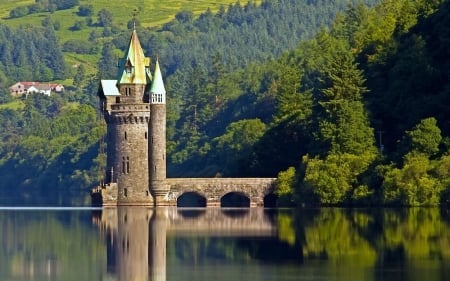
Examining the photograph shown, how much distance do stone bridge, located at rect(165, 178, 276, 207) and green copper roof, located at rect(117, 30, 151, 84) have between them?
25.8 feet

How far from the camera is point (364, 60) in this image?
462ft

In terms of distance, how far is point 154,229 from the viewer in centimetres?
9519

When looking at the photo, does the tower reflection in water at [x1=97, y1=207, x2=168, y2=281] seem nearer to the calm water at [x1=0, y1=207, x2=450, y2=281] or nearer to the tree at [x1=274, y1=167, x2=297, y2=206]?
the calm water at [x1=0, y1=207, x2=450, y2=281]

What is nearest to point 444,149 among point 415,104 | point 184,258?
point 415,104

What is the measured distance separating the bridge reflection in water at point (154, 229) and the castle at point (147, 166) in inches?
96.0

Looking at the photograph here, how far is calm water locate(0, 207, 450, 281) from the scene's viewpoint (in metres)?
67.8

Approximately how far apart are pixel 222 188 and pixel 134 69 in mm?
11030

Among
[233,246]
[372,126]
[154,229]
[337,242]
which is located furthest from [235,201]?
[337,242]

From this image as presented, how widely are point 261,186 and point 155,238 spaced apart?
3945 centimetres

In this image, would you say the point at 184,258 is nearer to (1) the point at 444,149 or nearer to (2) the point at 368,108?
(1) the point at 444,149

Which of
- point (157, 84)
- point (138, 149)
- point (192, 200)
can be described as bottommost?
point (192, 200)

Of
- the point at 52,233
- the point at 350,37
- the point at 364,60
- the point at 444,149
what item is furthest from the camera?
the point at 350,37

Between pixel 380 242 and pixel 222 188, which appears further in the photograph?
pixel 222 188

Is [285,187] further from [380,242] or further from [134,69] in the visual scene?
[380,242]
